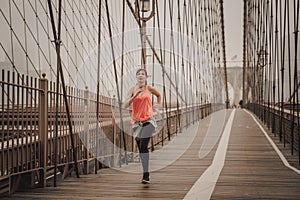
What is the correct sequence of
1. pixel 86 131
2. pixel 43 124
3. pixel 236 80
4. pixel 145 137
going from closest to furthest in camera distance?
1. pixel 43 124
2. pixel 145 137
3. pixel 86 131
4. pixel 236 80

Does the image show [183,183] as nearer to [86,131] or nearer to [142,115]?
[142,115]

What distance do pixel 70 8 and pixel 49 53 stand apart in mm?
2228

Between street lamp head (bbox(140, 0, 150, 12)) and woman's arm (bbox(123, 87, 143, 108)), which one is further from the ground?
street lamp head (bbox(140, 0, 150, 12))

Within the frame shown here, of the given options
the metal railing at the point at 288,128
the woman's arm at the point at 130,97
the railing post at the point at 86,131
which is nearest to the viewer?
the woman's arm at the point at 130,97

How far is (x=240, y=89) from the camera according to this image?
195 feet

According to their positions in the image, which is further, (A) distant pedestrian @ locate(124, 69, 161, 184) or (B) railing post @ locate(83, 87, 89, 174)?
(B) railing post @ locate(83, 87, 89, 174)

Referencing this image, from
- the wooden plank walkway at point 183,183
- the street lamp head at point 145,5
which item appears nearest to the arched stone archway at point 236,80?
the street lamp head at point 145,5

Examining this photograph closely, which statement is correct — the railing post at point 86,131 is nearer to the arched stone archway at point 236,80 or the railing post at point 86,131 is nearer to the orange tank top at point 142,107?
the orange tank top at point 142,107

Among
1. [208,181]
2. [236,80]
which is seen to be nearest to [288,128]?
[208,181]

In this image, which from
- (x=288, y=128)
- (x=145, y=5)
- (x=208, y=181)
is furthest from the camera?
(x=145, y=5)

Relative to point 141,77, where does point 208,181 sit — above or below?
below

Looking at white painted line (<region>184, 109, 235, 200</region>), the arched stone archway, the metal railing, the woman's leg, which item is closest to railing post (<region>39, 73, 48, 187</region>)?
the woman's leg

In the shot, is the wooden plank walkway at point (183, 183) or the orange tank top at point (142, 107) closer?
the wooden plank walkway at point (183, 183)

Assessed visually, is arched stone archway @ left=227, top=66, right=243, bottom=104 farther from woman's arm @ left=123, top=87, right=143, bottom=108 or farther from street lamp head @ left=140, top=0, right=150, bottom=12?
woman's arm @ left=123, top=87, right=143, bottom=108
